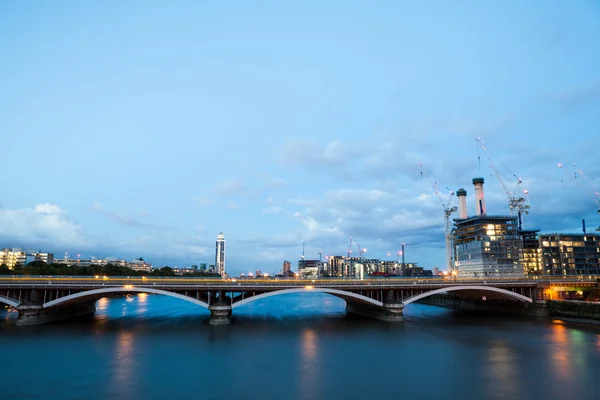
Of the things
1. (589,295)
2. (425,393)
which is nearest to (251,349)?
(425,393)

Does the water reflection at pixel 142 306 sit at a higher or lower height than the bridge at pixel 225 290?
lower

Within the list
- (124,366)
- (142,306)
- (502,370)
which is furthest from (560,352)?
(142,306)

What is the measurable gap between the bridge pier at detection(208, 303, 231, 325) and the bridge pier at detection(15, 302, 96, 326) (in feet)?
99.4

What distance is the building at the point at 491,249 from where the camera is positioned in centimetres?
16075

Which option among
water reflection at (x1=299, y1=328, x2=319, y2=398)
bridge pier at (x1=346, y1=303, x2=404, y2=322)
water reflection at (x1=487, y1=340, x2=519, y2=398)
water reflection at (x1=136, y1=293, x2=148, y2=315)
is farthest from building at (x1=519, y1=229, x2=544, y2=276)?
water reflection at (x1=136, y1=293, x2=148, y2=315)

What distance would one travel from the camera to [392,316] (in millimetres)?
72500

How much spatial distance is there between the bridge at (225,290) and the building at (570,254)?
95.7 meters

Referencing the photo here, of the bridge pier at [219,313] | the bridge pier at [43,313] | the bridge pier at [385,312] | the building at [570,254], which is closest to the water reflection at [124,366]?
the bridge pier at [219,313]

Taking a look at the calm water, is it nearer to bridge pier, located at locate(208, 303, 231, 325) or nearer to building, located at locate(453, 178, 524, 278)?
bridge pier, located at locate(208, 303, 231, 325)

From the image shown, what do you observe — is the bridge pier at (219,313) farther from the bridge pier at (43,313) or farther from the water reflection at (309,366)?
the bridge pier at (43,313)

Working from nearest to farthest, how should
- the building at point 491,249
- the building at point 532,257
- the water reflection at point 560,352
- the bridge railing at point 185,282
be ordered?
the water reflection at point 560,352
the bridge railing at point 185,282
the building at point 491,249
the building at point 532,257

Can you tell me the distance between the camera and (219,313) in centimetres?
6625

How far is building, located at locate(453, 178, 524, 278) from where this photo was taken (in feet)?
527

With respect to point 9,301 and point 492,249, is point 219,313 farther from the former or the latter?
point 492,249
